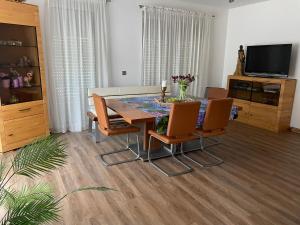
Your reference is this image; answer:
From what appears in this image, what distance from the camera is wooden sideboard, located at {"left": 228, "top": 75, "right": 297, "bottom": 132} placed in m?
4.67

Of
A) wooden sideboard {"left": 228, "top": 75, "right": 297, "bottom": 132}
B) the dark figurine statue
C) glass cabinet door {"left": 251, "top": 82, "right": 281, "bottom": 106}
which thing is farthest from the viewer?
the dark figurine statue

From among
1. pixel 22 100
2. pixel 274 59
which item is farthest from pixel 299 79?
pixel 22 100

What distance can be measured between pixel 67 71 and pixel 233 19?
4302mm

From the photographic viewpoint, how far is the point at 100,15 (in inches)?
174

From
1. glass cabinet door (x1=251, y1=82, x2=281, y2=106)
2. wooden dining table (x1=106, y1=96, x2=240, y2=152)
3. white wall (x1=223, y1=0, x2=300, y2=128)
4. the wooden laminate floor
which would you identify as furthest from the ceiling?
the wooden laminate floor

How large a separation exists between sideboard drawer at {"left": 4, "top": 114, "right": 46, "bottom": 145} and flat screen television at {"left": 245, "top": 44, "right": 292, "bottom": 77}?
15.0 ft

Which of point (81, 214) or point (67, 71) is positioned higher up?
point (67, 71)

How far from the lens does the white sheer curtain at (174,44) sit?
16.4ft

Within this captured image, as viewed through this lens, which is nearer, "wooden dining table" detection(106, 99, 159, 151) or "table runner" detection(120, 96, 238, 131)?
"wooden dining table" detection(106, 99, 159, 151)

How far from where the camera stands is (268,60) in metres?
5.05

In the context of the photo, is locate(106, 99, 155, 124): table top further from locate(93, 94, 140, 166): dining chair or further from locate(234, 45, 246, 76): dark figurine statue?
locate(234, 45, 246, 76): dark figurine statue

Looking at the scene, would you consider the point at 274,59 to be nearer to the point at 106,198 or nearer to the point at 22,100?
the point at 106,198

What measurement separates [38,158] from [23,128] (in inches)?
108

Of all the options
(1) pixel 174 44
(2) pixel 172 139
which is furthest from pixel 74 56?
(2) pixel 172 139
